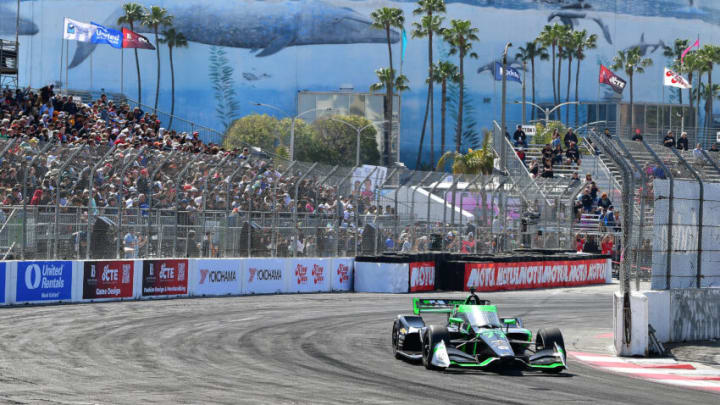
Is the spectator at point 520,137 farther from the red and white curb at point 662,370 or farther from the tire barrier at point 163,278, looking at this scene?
the red and white curb at point 662,370

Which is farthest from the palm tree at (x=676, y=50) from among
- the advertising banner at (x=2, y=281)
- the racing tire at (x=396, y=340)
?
the racing tire at (x=396, y=340)

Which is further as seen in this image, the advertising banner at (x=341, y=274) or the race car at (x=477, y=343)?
the advertising banner at (x=341, y=274)

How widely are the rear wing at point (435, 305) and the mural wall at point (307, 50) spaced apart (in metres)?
87.3

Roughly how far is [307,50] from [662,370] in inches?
3602

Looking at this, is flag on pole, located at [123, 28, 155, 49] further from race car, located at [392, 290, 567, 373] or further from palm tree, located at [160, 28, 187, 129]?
palm tree, located at [160, 28, 187, 129]

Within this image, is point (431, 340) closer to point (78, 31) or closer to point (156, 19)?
point (78, 31)

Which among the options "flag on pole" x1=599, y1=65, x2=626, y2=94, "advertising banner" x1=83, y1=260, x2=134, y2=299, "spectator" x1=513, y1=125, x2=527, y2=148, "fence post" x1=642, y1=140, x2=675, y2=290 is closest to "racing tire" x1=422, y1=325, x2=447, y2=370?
"fence post" x1=642, y1=140, x2=675, y2=290

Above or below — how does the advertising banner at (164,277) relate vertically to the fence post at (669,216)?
below

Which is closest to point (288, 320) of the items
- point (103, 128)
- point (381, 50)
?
point (103, 128)

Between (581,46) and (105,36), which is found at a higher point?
(581,46)

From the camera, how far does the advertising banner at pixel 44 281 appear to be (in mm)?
21750

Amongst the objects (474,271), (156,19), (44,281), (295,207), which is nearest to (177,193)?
(44,281)

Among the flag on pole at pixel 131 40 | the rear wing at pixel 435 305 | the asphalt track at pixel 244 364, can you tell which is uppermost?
the flag on pole at pixel 131 40

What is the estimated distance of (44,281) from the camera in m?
22.3
